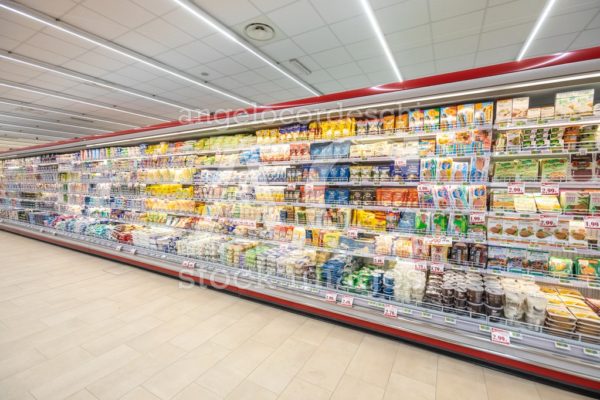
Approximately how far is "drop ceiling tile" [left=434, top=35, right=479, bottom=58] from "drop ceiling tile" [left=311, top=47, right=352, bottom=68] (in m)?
1.88

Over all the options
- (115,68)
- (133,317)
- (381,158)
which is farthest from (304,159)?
(115,68)

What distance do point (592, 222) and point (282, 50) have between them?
5.73 meters

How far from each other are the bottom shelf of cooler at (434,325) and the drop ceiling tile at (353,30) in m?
4.48

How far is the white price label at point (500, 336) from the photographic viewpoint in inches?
74.8

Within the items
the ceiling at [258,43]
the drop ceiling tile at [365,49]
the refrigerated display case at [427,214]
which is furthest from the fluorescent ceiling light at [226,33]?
the refrigerated display case at [427,214]

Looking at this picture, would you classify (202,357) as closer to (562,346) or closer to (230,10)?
(562,346)

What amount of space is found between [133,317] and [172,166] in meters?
2.23

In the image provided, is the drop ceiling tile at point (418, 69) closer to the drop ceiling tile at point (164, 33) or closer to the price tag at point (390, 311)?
the drop ceiling tile at point (164, 33)

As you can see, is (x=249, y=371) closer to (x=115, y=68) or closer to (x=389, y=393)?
(x=389, y=393)

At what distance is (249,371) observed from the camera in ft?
6.71

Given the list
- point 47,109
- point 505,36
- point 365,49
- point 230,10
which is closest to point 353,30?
point 365,49

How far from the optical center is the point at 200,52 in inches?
229

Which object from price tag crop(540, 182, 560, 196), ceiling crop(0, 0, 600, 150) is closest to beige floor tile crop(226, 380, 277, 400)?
price tag crop(540, 182, 560, 196)

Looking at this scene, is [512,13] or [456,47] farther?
[456,47]
